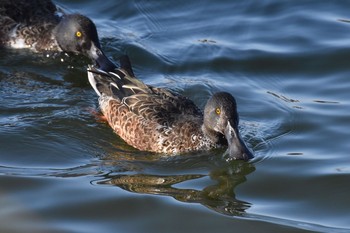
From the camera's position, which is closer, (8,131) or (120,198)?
(120,198)

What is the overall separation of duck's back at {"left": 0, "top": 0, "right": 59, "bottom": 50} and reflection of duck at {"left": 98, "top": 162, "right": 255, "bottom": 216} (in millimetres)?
4601

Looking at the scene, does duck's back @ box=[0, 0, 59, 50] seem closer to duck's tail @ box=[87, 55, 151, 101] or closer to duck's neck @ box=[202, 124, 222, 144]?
duck's tail @ box=[87, 55, 151, 101]

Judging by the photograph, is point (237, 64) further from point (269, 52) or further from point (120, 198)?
point (120, 198)

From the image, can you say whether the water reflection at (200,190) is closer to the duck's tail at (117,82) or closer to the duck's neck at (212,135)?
the duck's neck at (212,135)

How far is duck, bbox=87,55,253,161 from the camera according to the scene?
9969 millimetres

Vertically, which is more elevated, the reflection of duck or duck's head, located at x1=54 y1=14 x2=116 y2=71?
duck's head, located at x1=54 y1=14 x2=116 y2=71

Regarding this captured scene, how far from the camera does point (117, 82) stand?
11250 mm

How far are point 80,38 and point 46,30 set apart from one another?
0.92m

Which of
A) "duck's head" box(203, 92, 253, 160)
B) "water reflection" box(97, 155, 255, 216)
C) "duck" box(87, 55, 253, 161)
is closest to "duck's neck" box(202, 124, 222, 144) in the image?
"duck" box(87, 55, 253, 161)

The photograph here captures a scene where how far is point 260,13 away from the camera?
14.7 metres

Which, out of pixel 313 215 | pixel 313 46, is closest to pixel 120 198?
pixel 313 215

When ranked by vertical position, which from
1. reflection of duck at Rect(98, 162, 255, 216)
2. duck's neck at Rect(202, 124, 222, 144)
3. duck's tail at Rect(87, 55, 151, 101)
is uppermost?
duck's tail at Rect(87, 55, 151, 101)

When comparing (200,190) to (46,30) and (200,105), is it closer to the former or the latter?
(200,105)

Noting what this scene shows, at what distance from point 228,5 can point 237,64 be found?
7.59 feet
